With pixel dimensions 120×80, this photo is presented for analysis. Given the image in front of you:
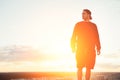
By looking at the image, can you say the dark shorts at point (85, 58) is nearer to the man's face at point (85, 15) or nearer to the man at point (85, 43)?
the man at point (85, 43)

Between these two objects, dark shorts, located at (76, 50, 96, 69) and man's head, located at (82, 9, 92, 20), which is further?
dark shorts, located at (76, 50, 96, 69)

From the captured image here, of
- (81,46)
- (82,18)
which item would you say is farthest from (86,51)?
(82,18)

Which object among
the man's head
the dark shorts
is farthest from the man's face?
the dark shorts

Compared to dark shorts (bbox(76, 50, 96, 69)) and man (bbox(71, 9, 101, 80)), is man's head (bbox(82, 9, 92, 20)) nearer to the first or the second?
man (bbox(71, 9, 101, 80))

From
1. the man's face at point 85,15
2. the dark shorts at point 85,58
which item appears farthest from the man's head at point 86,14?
the dark shorts at point 85,58

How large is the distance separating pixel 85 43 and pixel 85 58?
54 cm

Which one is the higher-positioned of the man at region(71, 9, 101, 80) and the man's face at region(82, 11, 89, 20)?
the man's face at region(82, 11, 89, 20)

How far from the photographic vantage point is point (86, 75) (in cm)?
1434

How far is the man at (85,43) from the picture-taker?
14.2 m

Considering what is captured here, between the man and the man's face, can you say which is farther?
the man

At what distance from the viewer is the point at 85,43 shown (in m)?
14.2

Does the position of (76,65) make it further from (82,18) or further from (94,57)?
(82,18)

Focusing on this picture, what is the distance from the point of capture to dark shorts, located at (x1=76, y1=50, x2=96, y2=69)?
46.5ft

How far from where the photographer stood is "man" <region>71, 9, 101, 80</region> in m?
14.2
